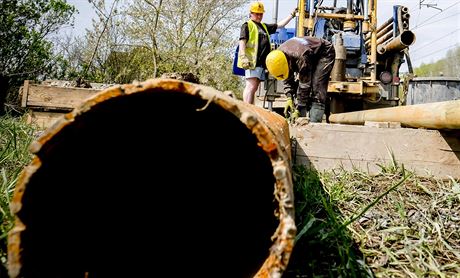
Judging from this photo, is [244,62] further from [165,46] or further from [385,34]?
[165,46]

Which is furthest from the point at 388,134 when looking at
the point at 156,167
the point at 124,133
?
the point at 124,133

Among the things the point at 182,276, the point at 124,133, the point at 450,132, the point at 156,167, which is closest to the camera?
the point at 182,276

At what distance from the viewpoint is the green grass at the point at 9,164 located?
5.16ft

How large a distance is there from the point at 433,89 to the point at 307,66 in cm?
521

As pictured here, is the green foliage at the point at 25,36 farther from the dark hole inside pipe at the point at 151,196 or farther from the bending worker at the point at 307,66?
the dark hole inside pipe at the point at 151,196

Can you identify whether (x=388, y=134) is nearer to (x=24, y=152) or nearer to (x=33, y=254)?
(x=33, y=254)

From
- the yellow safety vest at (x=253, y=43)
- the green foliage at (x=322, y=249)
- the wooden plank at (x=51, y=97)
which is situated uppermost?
the yellow safety vest at (x=253, y=43)

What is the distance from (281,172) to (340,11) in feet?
23.0

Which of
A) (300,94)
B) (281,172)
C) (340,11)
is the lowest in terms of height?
(281,172)

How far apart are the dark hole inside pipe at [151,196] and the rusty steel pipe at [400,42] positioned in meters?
5.32

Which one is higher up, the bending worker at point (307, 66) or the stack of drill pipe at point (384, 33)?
the stack of drill pipe at point (384, 33)

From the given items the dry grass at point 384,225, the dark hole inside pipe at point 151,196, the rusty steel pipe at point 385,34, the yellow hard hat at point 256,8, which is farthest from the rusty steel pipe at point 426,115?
the rusty steel pipe at point 385,34

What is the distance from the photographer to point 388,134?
2.74 m

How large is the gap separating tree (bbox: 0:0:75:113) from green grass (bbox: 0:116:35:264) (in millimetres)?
5499
